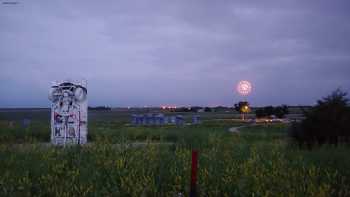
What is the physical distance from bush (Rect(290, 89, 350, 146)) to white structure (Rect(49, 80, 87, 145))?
7.86 m

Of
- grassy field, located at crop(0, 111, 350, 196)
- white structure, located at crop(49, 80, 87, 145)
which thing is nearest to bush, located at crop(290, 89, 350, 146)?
grassy field, located at crop(0, 111, 350, 196)

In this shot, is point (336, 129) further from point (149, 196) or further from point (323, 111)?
point (149, 196)

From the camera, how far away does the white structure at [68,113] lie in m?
16.8

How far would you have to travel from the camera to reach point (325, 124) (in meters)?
13.9

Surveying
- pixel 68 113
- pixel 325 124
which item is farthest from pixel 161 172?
pixel 68 113

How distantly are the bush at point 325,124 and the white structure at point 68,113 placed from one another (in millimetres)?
7858

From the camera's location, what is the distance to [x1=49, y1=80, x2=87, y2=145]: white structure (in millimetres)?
16766

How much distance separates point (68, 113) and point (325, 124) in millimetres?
9351

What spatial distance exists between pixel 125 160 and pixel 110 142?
1951mm

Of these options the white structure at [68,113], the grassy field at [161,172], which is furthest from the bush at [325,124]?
the white structure at [68,113]

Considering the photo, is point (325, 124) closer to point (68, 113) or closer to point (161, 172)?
point (161, 172)

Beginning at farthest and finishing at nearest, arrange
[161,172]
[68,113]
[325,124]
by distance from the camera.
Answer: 1. [68,113]
2. [325,124]
3. [161,172]

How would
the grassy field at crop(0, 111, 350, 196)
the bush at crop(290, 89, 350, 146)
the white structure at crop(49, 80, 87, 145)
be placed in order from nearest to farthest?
the grassy field at crop(0, 111, 350, 196)
the bush at crop(290, 89, 350, 146)
the white structure at crop(49, 80, 87, 145)

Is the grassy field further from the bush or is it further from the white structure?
the white structure
